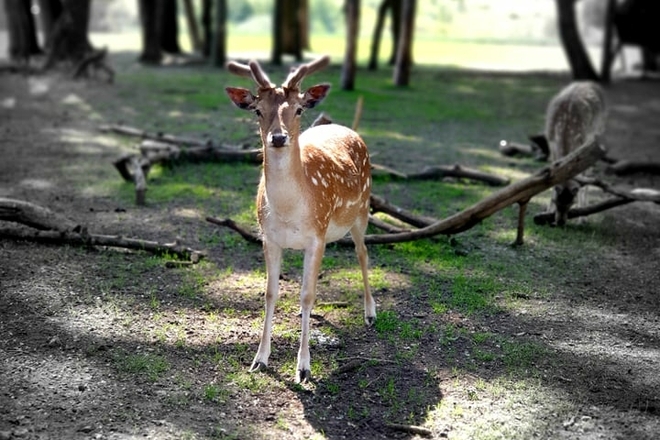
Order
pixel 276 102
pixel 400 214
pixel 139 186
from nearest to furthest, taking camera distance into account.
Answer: pixel 276 102
pixel 400 214
pixel 139 186

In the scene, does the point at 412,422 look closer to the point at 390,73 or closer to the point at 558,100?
the point at 558,100

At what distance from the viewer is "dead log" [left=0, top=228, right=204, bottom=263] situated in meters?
7.54

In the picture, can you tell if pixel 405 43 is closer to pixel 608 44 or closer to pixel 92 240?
pixel 608 44

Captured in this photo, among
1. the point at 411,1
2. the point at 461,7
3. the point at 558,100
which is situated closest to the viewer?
the point at 558,100

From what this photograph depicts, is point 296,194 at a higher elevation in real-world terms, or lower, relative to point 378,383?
higher

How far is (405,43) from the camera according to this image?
2052 cm

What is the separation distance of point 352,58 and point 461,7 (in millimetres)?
20619

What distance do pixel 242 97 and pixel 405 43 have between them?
1564 cm

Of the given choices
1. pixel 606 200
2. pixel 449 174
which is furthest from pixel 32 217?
pixel 606 200

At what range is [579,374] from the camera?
5703 mm

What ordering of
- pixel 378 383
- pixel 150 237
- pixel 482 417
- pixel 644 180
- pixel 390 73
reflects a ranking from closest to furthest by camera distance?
pixel 482 417
pixel 378 383
pixel 150 237
pixel 644 180
pixel 390 73

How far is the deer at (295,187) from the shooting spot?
5.25 m

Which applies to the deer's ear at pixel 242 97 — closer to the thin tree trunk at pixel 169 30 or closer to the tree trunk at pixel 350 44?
the tree trunk at pixel 350 44

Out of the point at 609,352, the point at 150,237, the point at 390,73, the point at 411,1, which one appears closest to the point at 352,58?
the point at 411,1
